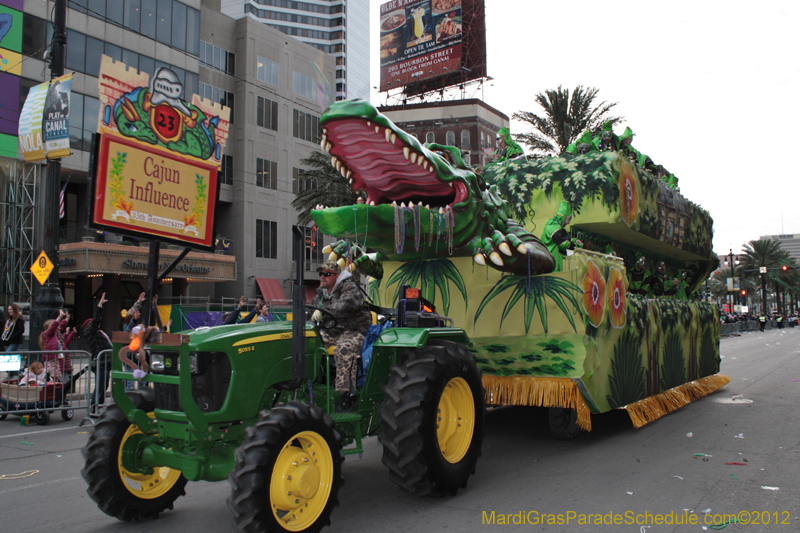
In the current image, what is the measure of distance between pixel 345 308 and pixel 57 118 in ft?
28.2

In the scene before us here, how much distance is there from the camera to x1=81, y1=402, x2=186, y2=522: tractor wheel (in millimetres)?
4121

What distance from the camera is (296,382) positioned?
4293 mm

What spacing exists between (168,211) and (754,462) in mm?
7209

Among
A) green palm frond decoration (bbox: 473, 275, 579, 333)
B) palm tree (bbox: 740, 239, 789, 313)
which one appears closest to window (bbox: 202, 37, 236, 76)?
green palm frond decoration (bbox: 473, 275, 579, 333)

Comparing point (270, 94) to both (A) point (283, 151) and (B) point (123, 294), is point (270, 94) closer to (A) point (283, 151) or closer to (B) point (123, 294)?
(A) point (283, 151)

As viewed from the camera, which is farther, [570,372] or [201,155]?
[201,155]

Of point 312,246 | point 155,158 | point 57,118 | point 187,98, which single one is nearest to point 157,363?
point 155,158

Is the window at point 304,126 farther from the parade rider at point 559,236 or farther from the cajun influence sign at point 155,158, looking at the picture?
the parade rider at point 559,236

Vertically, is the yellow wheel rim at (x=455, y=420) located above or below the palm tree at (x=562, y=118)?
below

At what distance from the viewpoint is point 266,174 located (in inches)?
1403

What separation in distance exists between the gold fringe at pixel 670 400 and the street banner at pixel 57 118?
10366mm

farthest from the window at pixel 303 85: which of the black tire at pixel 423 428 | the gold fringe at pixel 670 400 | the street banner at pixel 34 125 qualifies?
the black tire at pixel 423 428

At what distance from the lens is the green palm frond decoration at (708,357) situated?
11158 millimetres

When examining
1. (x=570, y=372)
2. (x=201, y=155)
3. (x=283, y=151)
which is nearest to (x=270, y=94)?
(x=283, y=151)
